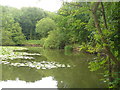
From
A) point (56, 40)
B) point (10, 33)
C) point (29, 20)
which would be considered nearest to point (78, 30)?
point (56, 40)

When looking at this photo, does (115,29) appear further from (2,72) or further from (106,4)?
(2,72)

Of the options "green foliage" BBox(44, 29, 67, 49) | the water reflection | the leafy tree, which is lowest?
the water reflection

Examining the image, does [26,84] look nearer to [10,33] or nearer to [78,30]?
[78,30]

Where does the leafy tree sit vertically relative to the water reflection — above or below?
above

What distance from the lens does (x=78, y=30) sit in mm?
14344

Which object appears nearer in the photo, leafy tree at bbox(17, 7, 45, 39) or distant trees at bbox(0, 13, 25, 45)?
distant trees at bbox(0, 13, 25, 45)

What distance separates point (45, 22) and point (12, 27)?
6855 millimetres

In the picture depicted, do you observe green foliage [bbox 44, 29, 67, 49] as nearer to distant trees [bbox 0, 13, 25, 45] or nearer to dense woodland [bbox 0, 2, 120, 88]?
dense woodland [bbox 0, 2, 120, 88]

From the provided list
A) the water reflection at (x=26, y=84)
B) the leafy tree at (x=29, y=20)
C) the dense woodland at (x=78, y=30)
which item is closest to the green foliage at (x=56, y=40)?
the dense woodland at (x=78, y=30)

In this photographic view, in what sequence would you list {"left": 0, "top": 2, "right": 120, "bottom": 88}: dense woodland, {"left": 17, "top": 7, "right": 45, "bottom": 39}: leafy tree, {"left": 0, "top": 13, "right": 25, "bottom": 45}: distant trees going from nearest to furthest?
{"left": 0, "top": 2, "right": 120, "bottom": 88}: dense woodland, {"left": 0, "top": 13, "right": 25, "bottom": 45}: distant trees, {"left": 17, "top": 7, "right": 45, "bottom": 39}: leafy tree

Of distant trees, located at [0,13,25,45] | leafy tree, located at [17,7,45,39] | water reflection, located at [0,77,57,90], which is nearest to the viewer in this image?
water reflection, located at [0,77,57,90]

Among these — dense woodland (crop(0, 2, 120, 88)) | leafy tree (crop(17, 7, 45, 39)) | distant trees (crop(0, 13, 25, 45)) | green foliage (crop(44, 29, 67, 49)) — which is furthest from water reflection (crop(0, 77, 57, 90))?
leafy tree (crop(17, 7, 45, 39))

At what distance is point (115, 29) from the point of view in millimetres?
3016

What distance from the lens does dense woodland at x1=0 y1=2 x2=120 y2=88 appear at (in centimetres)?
273
